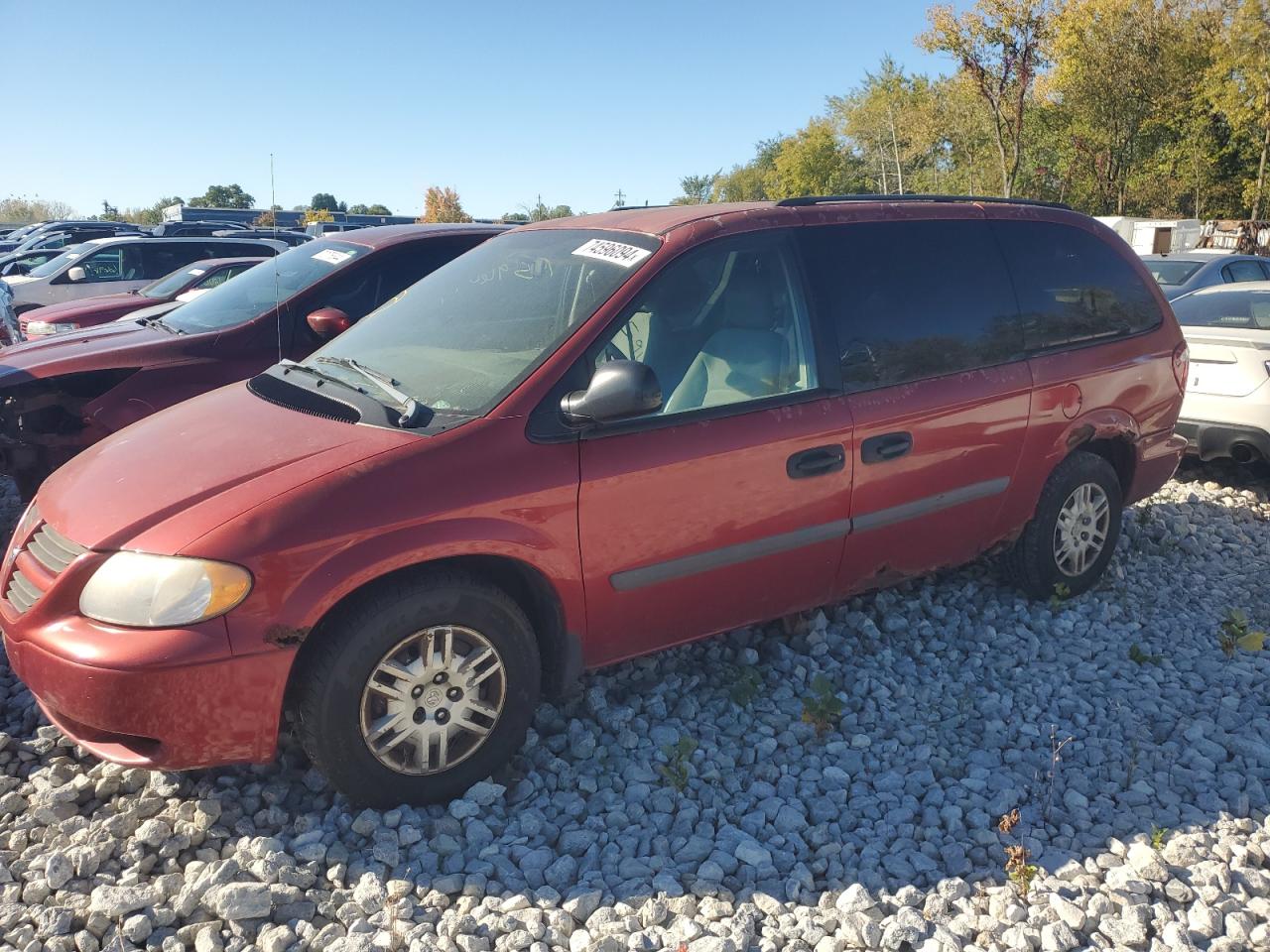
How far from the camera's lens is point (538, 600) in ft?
11.1

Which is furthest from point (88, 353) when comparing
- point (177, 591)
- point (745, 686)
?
point (745, 686)

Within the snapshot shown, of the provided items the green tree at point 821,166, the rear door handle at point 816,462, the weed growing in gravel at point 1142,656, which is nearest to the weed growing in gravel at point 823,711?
the rear door handle at point 816,462

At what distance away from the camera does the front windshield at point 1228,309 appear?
7594 millimetres

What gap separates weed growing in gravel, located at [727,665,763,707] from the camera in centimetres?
397

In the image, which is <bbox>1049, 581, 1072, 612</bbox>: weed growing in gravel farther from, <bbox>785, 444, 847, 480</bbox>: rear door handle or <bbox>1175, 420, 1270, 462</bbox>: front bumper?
<bbox>1175, 420, 1270, 462</bbox>: front bumper

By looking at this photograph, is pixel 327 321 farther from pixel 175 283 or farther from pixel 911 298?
pixel 175 283

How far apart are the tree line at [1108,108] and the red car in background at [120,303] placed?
17482 millimetres

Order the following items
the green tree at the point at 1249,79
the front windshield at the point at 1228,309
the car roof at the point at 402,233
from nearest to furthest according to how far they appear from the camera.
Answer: the car roof at the point at 402,233 → the front windshield at the point at 1228,309 → the green tree at the point at 1249,79

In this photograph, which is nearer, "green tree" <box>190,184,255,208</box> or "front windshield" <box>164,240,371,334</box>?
"front windshield" <box>164,240,371,334</box>

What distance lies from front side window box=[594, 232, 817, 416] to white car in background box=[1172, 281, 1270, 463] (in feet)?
14.2

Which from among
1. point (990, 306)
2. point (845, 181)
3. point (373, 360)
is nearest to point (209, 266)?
point (373, 360)

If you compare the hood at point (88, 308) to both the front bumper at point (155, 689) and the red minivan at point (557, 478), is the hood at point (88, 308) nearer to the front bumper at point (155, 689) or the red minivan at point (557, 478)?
the red minivan at point (557, 478)

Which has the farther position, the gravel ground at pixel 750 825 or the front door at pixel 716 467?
the front door at pixel 716 467

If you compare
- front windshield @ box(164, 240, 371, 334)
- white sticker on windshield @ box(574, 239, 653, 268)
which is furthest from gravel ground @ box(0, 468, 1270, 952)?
front windshield @ box(164, 240, 371, 334)
